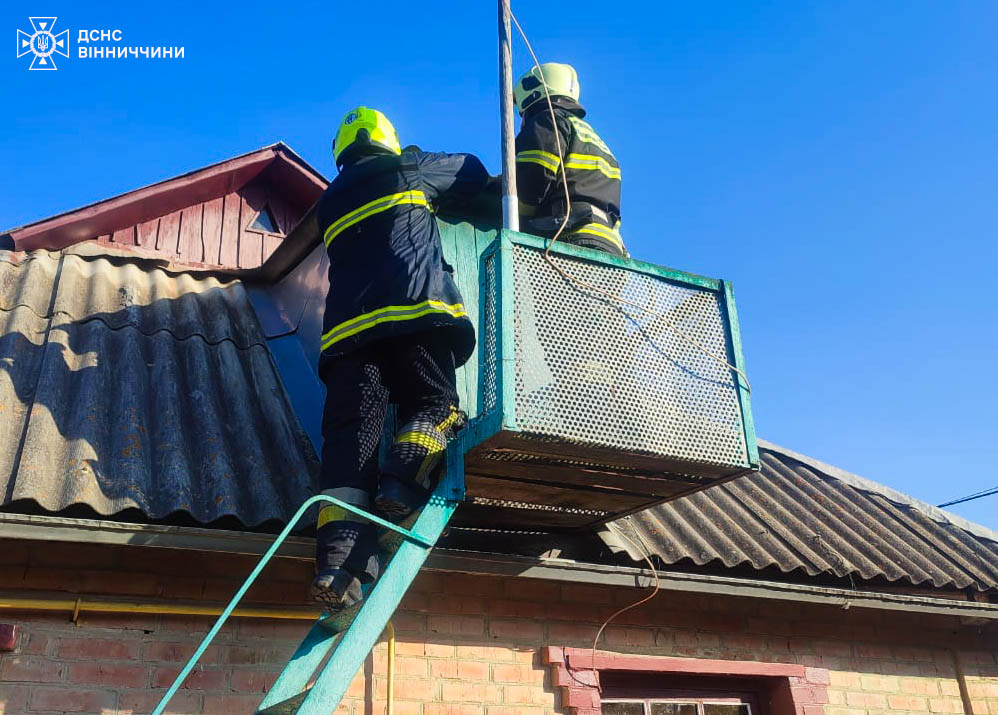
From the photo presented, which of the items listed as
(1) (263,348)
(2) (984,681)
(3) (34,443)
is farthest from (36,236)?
(2) (984,681)

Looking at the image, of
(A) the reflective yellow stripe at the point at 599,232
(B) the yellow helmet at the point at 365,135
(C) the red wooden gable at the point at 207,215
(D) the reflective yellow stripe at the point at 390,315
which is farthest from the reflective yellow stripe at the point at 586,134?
(C) the red wooden gable at the point at 207,215

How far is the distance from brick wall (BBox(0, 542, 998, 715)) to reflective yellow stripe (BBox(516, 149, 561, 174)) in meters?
2.12

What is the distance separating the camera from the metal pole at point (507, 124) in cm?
438

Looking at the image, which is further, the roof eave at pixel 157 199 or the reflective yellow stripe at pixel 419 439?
the roof eave at pixel 157 199

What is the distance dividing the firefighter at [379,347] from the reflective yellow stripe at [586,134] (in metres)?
0.88

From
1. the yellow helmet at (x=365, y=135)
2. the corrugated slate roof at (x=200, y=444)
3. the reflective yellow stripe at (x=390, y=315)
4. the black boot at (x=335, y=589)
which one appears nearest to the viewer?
the black boot at (x=335, y=589)

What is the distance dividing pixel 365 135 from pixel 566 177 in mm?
1066

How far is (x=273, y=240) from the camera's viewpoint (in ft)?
27.2

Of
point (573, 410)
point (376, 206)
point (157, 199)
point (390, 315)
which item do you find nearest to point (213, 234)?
point (157, 199)

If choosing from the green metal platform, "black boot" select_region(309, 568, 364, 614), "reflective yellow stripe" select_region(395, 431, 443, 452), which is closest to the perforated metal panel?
the green metal platform

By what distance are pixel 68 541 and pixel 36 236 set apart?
430 centimetres

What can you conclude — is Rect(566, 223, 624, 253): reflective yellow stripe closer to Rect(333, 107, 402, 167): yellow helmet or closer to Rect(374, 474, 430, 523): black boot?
Rect(333, 107, 402, 167): yellow helmet

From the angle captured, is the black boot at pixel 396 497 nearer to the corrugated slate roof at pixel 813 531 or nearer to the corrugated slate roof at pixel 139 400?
the corrugated slate roof at pixel 139 400

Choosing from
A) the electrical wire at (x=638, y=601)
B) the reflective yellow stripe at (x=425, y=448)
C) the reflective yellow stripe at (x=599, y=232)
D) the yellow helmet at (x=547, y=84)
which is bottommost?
the electrical wire at (x=638, y=601)
